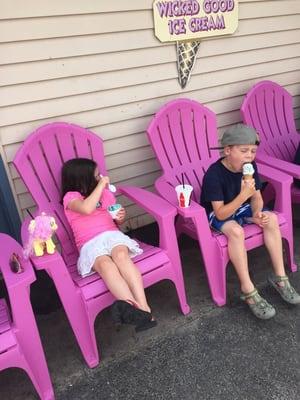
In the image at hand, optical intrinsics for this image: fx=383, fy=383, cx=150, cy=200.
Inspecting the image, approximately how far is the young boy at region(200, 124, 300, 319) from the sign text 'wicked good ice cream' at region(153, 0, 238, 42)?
94 cm

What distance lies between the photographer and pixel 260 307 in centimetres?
221

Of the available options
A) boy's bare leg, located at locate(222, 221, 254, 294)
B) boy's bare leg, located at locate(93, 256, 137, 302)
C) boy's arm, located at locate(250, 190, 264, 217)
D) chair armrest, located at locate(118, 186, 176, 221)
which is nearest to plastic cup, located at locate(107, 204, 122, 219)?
chair armrest, located at locate(118, 186, 176, 221)

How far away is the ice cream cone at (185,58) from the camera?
287 centimetres

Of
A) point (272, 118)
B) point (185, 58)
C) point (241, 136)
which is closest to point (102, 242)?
point (241, 136)

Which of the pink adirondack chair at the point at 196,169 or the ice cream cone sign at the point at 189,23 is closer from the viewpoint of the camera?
the pink adirondack chair at the point at 196,169

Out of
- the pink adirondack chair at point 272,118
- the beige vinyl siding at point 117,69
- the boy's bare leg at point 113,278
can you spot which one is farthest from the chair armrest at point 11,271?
the pink adirondack chair at point 272,118

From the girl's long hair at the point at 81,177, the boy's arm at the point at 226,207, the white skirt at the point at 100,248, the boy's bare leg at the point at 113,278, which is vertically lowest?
the boy's bare leg at the point at 113,278

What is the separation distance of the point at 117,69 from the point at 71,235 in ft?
3.94

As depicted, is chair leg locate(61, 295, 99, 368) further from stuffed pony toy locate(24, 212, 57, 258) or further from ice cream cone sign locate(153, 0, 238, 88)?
ice cream cone sign locate(153, 0, 238, 88)

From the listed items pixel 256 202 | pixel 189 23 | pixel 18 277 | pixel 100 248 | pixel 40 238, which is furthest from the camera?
pixel 189 23

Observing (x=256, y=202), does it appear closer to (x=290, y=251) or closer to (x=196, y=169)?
(x=290, y=251)

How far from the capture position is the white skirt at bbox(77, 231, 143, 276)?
2.11m

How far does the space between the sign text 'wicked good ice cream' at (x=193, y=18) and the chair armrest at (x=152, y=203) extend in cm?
115

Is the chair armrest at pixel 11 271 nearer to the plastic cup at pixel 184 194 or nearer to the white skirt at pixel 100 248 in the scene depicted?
the white skirt at pixel 100 248
